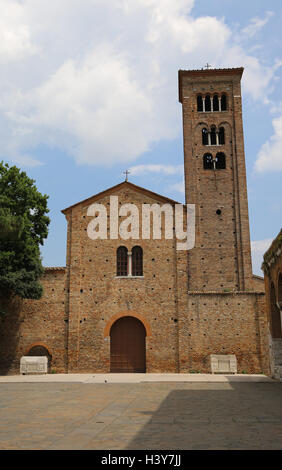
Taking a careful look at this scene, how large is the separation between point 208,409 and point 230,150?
2267cm

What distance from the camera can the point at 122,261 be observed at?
21.9m

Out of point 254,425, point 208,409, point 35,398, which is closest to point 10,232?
point 35,398

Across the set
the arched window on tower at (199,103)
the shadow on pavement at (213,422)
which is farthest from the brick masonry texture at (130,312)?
the arched window on tower at (199,103)

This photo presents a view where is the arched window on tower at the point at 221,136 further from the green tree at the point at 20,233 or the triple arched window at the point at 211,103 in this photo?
the green tree at the point at 20,233

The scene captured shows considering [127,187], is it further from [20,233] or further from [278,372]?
[278,372]

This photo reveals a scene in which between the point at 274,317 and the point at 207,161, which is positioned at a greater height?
the point at 207,161

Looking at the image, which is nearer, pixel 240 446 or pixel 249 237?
pixel 240 446

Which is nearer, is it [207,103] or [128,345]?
[128,345]

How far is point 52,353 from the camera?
68.1 feet

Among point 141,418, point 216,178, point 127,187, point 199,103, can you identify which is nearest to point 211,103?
point 199,103
